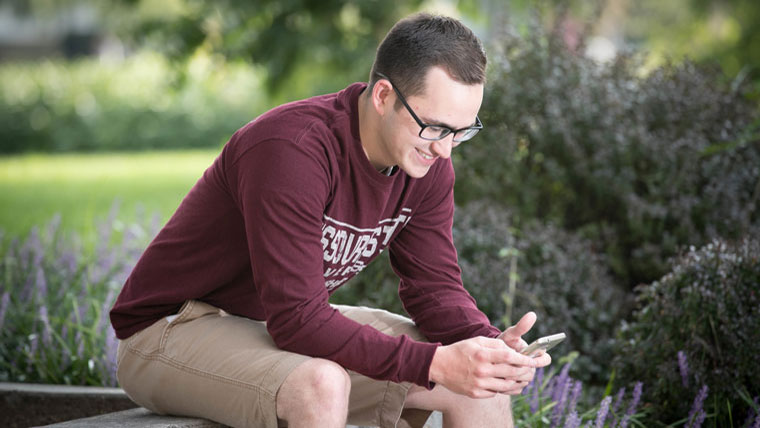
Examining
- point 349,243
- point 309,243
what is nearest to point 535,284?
point 349,243

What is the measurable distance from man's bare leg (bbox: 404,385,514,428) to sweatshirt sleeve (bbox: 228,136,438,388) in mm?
266

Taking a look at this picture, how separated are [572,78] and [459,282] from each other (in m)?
2.45

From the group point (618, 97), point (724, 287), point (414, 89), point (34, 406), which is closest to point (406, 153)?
point (414, 89)

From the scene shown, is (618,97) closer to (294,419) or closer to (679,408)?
(679,408)

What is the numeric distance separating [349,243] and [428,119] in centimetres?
43

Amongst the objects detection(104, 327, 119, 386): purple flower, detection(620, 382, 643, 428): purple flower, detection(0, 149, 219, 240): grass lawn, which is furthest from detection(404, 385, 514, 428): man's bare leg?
detection(0, 149, 219, 240): grass lawn

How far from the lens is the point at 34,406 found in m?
3.16

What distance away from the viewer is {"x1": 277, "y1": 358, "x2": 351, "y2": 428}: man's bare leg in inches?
84.2

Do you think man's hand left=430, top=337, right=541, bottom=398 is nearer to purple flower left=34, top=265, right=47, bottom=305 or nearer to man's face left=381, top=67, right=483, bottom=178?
man's face left=381, top=67, right=483, bottom=178

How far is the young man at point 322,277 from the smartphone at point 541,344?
30mm

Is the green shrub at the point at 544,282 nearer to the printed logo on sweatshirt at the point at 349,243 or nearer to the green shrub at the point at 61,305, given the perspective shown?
the printed logo on sweatshirt at the point at 349,243

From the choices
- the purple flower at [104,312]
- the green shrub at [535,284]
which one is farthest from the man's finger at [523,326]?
the purple flower at [104,312]

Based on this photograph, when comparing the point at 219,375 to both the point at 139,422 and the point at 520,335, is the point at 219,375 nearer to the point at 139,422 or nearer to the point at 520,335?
the point at 139,422

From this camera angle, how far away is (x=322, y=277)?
7.56 feet
